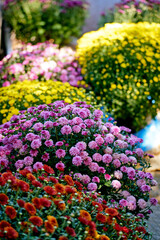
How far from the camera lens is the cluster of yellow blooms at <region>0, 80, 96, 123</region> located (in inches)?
130

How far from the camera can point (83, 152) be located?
7.06ft

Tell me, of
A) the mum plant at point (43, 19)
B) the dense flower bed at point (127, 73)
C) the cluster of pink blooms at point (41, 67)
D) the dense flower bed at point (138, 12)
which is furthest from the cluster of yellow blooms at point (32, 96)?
the dense flower bed at point (138, 12)

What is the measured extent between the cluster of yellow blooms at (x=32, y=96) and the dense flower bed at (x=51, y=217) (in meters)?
1.60

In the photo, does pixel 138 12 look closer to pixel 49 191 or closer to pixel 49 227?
pixel 49 191

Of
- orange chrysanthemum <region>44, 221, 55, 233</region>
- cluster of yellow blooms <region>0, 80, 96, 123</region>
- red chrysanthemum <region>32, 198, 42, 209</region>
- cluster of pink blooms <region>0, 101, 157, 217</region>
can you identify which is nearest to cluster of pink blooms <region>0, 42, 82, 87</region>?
cluster of yellow blooms <region>0, 80, 96, 123</region>

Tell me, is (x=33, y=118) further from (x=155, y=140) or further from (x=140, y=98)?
(x=155, y=140)

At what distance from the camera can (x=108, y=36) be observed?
15.1 feet

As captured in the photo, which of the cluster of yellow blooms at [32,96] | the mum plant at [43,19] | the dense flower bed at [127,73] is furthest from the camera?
the mum plant at [43,19]

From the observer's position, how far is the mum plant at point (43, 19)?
646 centimetres

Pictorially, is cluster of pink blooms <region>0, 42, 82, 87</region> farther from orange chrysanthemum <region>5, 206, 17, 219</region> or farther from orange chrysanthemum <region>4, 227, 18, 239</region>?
orange chrysanthemum <region>4, 227, 18, 239</region>

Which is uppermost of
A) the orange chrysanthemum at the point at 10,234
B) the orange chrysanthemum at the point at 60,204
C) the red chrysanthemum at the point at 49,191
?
the red chrysanthemum at the point at 49,191

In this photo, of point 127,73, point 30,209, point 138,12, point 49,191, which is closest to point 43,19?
point 138,12

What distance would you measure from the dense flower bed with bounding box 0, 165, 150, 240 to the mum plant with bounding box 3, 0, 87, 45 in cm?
542

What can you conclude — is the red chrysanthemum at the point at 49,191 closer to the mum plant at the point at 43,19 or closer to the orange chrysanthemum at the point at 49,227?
the orange chrysanthemum at the point at 49,227
